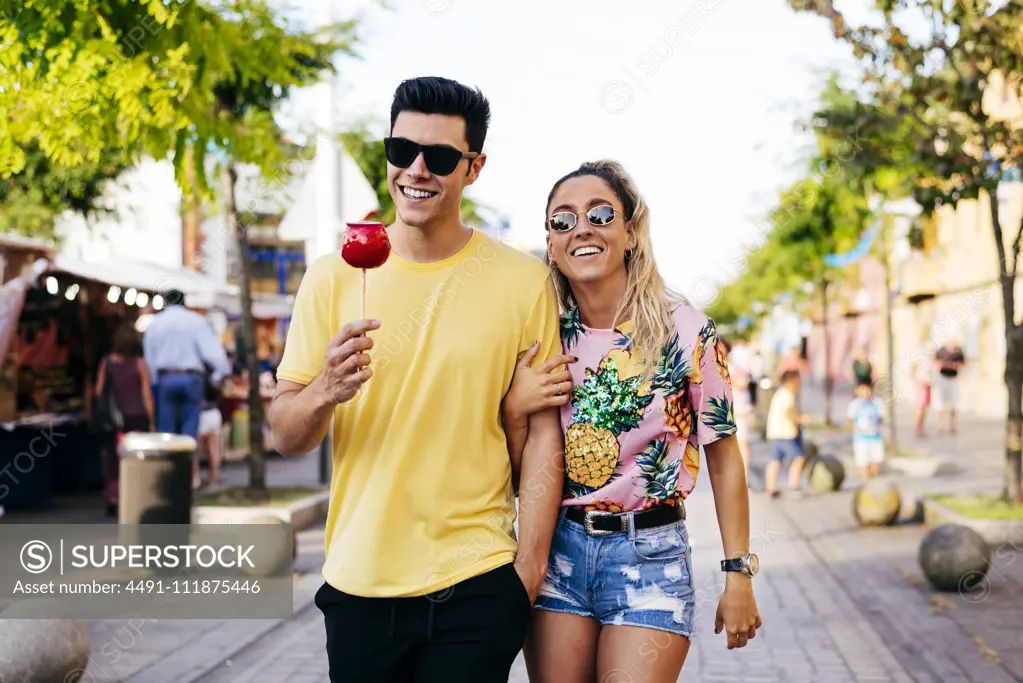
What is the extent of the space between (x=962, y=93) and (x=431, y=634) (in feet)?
30.2

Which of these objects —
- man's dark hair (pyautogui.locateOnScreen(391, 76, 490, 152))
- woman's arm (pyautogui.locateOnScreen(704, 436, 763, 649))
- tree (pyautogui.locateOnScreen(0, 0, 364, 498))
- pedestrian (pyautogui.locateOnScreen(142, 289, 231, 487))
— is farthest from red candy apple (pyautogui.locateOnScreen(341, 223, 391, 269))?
pedestrian (pyautogui.locateOnScreen(142, 289, 231, 487))

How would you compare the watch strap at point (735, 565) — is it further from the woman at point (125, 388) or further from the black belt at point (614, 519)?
the woman at point (125, 388)

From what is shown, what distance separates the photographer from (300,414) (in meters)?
2.69

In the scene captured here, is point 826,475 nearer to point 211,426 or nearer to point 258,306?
point 211,426

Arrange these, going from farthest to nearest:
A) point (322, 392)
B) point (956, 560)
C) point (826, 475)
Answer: point (826, 475), point (956, 560), point (322, 392)

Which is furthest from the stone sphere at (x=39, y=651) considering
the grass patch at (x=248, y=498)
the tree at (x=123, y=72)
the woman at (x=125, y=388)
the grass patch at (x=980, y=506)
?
the grass patch at (x=980, y=506)

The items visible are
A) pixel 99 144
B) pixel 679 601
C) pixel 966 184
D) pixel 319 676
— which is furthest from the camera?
pixel 966 184

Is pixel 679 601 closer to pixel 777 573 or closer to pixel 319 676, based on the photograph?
pixel 319 676

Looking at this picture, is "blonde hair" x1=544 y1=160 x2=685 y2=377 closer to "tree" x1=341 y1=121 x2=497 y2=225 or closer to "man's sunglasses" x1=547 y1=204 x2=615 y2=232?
"man's sunglasses" x1=547 y1=204 x2=615 y2=232

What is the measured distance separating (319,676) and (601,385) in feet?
11.4

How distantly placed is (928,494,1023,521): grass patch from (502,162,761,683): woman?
766 cm

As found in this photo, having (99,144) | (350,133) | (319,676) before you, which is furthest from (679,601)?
(350,133)

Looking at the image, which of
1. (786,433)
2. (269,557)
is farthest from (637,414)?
(786,433)

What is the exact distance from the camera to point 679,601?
10.1ft
